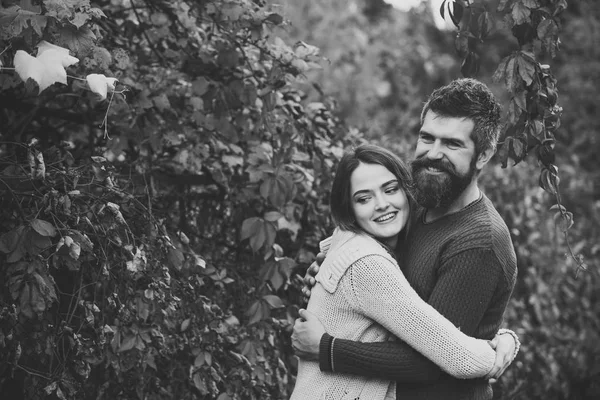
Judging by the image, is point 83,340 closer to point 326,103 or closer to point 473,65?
point 473,65

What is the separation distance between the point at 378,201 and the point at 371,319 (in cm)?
40

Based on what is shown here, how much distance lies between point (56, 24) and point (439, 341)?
157 cm

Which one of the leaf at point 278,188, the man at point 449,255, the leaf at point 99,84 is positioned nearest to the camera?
the leaf at point 99,84

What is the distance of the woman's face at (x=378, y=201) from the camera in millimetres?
2650

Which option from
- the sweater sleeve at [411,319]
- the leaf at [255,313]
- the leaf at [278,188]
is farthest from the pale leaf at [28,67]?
the leaf at [255,313]

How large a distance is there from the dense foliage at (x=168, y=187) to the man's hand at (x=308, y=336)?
46 cm

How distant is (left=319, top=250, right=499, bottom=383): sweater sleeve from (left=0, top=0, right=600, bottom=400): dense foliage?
52cm

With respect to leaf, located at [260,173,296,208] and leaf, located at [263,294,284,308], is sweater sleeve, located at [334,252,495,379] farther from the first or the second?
leaf, located at [260,173,296,208]

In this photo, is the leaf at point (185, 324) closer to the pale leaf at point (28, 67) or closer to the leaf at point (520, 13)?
the pale leaf at point (28, 67)

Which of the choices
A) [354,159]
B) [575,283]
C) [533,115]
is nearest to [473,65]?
[533,115]

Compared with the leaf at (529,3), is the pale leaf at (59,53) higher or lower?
lower

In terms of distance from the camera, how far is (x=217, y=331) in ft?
9.87

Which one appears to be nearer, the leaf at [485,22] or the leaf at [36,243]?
the leaf at [36,243]

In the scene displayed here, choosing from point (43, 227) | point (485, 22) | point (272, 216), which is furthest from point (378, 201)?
point (43, 227)
